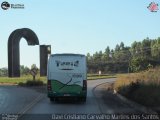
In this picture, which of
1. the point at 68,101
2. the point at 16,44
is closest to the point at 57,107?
the point at 68,101

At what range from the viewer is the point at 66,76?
100 feet

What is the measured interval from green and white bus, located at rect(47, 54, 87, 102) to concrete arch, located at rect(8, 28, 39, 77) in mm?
38892

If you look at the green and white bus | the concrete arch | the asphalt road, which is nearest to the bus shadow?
the asphalt road

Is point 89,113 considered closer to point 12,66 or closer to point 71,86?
point 71,86

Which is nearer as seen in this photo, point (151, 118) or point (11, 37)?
point (151, 118)

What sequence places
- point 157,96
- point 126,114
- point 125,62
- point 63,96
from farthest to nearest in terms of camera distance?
point 125,62 → point 63,96 → point 157,96 → point 126,114

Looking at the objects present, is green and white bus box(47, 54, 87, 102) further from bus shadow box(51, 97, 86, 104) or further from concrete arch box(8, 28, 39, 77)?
concrete arch box(8, 28, 39, 77)

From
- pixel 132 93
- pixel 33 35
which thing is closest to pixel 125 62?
pixel 33 35

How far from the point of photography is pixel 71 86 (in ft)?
100

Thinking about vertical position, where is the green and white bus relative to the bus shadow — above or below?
above

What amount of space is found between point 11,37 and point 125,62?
91467 millimetres

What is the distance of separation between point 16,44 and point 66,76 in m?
40.6

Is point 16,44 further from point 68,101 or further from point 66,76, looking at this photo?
point 66,76

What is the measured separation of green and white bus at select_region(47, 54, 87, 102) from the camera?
30.5 m
